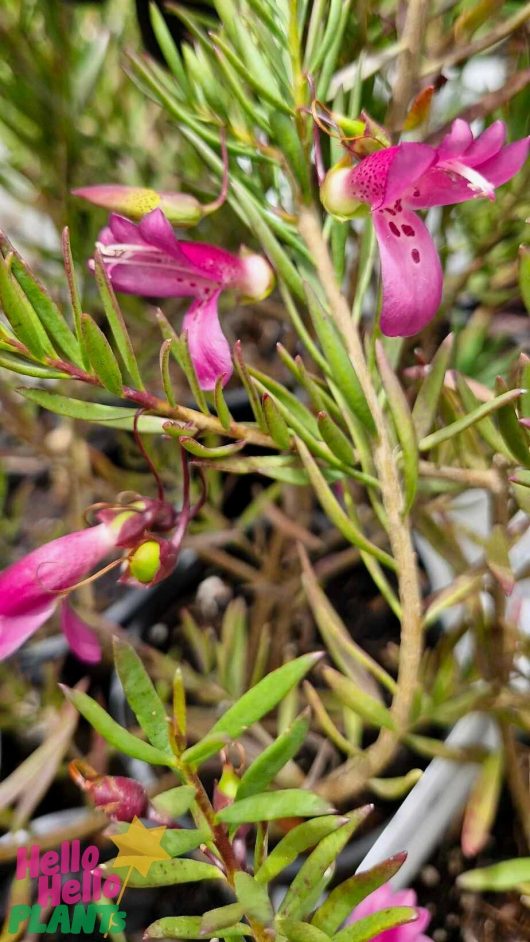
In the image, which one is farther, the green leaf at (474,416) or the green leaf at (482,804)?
the green leaf at (482,804)

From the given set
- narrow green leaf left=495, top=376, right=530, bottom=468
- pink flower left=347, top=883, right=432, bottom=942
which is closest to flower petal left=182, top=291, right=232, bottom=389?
narrow green leaf left=495, top=376, right=530, bottom=468

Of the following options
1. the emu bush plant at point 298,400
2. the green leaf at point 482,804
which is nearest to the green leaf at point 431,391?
the emu bush plant at point 298,400

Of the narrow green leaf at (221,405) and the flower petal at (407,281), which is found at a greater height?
the flower petal at (407,281)

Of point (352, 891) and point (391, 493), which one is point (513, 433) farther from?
point (352, 891)

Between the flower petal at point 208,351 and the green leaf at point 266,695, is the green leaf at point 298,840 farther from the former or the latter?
the flower petal at point 208,351

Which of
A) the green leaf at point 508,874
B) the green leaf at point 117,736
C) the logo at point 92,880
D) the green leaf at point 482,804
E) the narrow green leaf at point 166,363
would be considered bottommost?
the green leaf at point 482,804

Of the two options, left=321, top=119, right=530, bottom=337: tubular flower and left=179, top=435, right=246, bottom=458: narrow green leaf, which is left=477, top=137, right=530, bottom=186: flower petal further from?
left=179, top=435, right=246, bottom=458: narrow green leaf

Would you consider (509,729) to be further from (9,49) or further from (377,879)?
(9,49)

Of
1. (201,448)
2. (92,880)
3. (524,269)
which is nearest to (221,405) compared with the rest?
(201,448)
